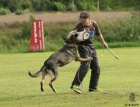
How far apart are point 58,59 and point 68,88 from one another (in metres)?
1.83

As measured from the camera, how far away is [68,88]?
14.4m

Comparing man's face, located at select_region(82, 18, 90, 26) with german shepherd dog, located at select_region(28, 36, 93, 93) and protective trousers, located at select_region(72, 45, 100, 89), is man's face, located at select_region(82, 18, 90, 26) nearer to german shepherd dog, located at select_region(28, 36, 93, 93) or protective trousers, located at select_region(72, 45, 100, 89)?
german shepherd dog, located at select_region(28, 36, 93, 93)

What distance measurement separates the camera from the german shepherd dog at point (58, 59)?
1265 cm

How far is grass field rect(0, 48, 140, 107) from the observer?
1183 cm

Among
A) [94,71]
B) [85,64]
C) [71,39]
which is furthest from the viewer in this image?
[94,71]

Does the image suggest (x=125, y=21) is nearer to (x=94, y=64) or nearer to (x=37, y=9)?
(x=94, y=64)

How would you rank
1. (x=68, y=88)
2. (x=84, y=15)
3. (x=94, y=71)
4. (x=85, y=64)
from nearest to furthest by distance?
(x=84, y=15)
(x=85, y=64)
(x=94, y=71)
(x=68, y=88)

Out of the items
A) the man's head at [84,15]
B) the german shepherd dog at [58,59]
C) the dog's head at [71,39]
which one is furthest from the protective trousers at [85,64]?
the man's head at [84,15]

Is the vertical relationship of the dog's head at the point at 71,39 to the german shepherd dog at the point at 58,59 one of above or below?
above

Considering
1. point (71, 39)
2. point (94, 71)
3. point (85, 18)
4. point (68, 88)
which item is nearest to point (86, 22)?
point (85, 18)

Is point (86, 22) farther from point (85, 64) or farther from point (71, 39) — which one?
point (85, 64)

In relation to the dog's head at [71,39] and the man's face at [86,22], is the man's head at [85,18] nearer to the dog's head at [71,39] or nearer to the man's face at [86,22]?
the man's face at [86,22]

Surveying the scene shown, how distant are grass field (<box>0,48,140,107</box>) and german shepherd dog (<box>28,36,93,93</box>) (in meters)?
0.54

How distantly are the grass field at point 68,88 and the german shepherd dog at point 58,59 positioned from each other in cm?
54
